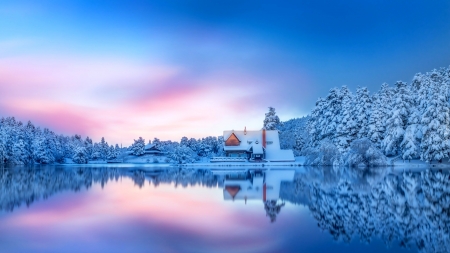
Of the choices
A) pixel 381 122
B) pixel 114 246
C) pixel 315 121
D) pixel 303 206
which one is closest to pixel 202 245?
pixel 114 246

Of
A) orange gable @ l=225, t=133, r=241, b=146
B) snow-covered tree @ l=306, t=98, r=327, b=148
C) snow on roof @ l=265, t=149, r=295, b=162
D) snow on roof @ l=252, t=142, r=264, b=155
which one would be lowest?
snow on roof @ l=265, t=149, r=295, b=162

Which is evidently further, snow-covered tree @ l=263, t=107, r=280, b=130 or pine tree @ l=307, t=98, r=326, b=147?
snow-covered tree @ l=263, t=107, r=280, b=130

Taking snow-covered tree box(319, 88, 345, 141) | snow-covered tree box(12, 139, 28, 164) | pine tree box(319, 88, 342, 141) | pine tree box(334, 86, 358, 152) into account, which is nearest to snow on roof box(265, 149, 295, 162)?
snow-covered tree box(319, 88, 345, 141)

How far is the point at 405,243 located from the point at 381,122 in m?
48.7

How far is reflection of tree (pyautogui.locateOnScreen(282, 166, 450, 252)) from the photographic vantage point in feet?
31.9

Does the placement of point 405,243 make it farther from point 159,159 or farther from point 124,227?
point 159,159

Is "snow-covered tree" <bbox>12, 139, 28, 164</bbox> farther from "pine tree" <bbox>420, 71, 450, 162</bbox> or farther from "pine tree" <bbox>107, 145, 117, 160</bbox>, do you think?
"pine tree" <bbox>420, 71, 450, 162</bbox>

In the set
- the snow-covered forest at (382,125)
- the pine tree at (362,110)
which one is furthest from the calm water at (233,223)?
the pine tree at (362,110)

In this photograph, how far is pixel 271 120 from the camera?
8075 cm

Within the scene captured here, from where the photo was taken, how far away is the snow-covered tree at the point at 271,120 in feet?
262

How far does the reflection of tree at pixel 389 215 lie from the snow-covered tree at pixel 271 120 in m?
60.2

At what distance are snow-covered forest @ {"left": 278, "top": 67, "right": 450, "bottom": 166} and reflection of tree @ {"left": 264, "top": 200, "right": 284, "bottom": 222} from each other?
35119mm

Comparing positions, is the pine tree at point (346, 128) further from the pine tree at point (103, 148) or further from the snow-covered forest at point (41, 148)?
the pine tree at point (103, 148)

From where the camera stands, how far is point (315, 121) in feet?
212
